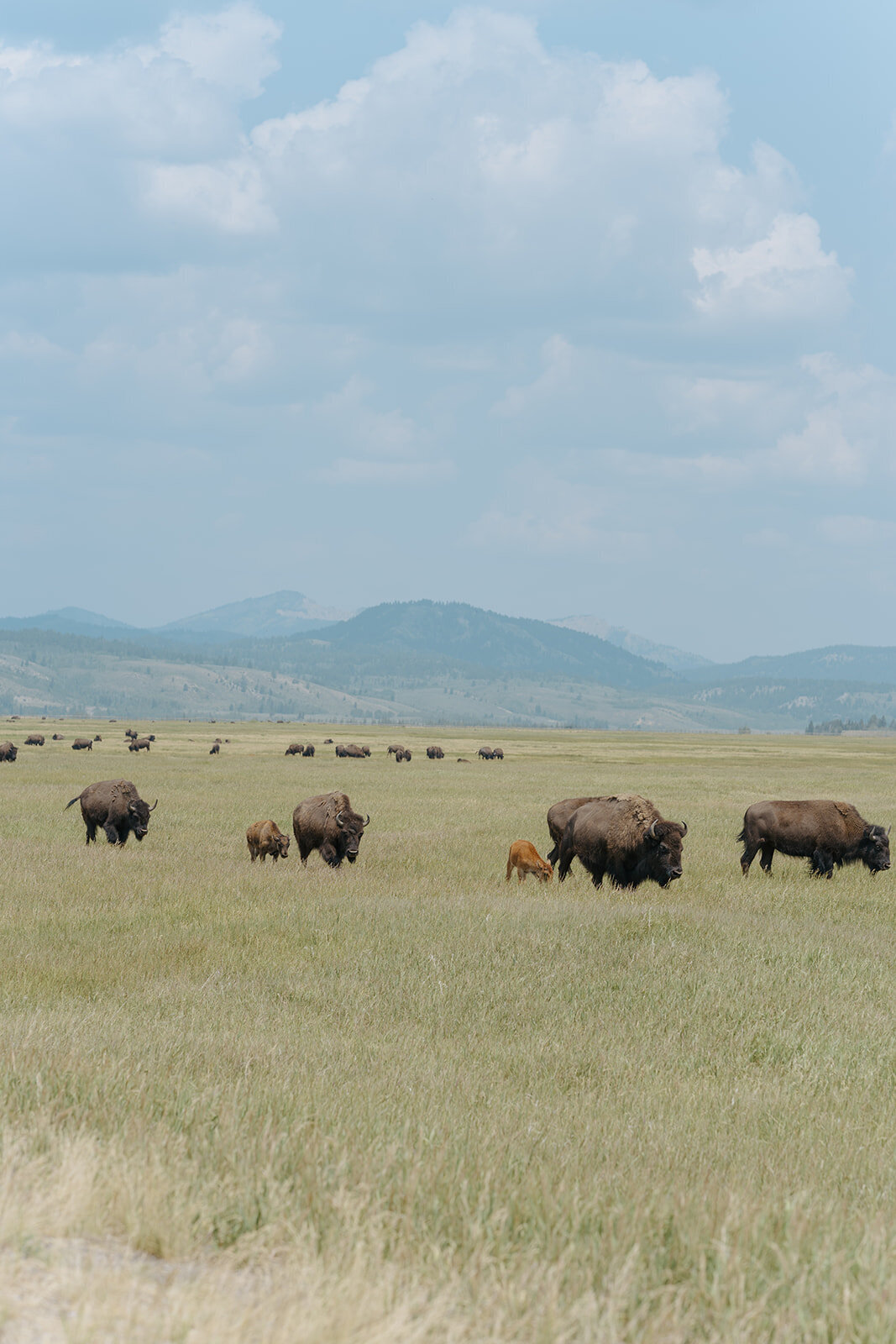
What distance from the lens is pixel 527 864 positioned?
17.3 m

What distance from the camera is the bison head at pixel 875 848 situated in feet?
62.8

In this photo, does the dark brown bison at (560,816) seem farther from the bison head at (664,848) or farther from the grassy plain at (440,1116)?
the grassy plain at (440,1116)

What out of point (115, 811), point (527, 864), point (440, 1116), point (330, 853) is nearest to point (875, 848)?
point (527, 864)

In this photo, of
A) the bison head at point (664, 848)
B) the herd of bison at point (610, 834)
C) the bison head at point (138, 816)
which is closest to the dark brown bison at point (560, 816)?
the herd of bison at point (610, 834)

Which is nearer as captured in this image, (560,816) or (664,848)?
(664,848)

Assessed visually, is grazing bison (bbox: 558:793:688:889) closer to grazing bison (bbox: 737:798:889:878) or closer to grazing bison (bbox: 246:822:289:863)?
grazing bison (bbox: 737:798:889:878)

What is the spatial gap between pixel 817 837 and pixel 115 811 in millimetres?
14429

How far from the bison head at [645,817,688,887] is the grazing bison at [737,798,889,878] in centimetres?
403

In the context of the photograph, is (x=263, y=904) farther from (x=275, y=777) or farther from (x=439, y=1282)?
(x=275, y=777)

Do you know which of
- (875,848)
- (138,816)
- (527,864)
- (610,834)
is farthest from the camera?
(138,816)

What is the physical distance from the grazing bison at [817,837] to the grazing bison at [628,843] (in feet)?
12.1

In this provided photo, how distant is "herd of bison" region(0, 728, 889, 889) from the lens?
16.1 m

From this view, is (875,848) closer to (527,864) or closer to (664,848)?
(664,848)

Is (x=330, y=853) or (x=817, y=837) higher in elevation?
(x=817, y=837)
